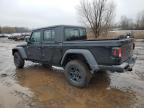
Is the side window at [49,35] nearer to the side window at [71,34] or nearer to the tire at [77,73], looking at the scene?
the side window at [71,34]

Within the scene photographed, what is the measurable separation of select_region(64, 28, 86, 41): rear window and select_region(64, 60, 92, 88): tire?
3.27ft

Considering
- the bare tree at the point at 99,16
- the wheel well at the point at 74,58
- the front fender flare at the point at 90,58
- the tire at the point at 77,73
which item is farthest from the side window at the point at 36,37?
the bare tree at the point at 99,16

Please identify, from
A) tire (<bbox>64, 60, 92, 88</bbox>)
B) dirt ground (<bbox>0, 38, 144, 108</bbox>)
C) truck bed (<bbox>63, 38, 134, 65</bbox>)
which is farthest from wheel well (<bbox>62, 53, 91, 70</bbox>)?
dirt ground (<bbox>0, 38, 144, 108</bbox>)

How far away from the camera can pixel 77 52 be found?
16.6 feet

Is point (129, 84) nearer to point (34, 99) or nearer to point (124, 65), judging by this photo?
point (124, 65)

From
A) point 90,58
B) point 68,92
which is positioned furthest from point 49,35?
point 68,92

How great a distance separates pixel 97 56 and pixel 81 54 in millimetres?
531

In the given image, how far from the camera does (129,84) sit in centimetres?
555

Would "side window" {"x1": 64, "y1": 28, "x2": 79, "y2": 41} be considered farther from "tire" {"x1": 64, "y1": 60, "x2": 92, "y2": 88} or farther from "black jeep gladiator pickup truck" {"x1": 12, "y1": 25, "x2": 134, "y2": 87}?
"tire" {"x1": 64, "y1": 60, "x2": 92, "y2": 88}

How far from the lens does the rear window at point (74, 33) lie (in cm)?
588

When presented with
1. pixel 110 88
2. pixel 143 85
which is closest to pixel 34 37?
pixel 110 88

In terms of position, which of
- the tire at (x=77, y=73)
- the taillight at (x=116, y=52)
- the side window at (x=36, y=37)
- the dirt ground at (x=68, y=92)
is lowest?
the dirt ground at (x=68, y=92)

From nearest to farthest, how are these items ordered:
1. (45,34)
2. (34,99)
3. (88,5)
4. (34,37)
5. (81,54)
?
(34,99)
(81,54)
(45,34)
(34,37)
(88,5)

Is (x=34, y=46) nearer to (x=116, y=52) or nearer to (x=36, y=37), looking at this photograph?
(x=36, y=37)
